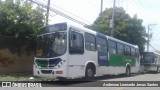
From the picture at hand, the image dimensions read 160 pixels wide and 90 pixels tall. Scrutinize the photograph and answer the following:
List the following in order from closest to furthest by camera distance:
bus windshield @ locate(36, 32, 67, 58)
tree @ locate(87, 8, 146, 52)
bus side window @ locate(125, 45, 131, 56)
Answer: bus windshield @ locate(36, 32, 67, 58), bus side window @ locate(125, 45, 131, 56), tree @ locate(87, 8, 146, 52)

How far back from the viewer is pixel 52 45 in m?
15.0

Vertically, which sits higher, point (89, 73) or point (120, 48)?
point (120, 48)

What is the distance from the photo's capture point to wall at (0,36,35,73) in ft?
59.9

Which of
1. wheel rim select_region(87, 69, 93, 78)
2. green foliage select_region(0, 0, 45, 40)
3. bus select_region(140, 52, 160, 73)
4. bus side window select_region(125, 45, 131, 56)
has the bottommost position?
wheel rim select_region(87, 69, 93, 78)

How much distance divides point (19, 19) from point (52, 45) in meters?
5.37

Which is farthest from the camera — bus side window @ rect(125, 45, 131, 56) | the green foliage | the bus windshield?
bus side window @ rect(125, 45, 131, 56)

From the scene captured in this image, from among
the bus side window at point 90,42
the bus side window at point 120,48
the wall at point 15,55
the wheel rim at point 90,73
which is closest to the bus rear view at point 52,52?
the bus side window at point 90,42

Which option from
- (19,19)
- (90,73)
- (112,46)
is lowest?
(90,73)

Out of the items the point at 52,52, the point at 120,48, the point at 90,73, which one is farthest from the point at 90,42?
the point at 120,48

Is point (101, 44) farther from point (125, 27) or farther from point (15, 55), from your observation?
point (125, 27)

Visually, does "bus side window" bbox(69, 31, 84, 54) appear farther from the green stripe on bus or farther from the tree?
the tree

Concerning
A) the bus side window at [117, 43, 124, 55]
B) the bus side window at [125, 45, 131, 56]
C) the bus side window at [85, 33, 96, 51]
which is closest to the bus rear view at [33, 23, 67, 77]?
the bus side window at [85, 33, 96, 51]

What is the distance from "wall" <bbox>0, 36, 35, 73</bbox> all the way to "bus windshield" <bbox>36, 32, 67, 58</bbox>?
3566 millimetres

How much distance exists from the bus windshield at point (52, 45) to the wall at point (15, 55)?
11.7ft
